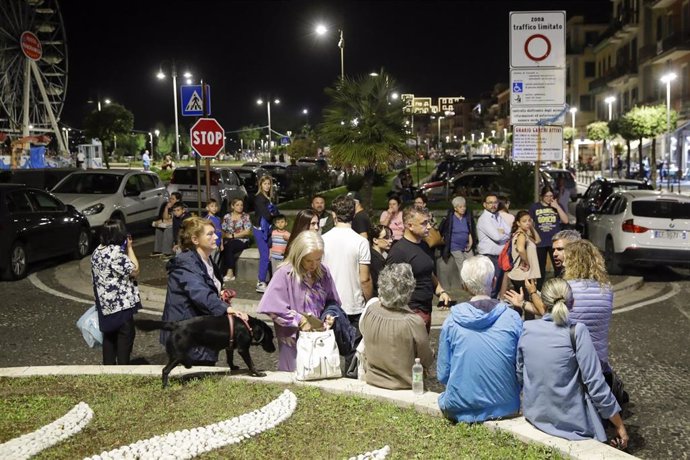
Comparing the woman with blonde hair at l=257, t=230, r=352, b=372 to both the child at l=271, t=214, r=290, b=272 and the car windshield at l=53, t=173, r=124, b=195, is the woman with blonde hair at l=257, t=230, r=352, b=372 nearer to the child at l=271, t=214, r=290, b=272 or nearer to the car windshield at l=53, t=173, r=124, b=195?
the child at l=271, t=214, r=290, b=272

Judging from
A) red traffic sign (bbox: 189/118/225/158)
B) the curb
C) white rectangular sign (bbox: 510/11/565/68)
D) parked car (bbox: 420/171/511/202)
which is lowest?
the curb

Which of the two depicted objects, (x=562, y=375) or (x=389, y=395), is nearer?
(x=562, y=375)

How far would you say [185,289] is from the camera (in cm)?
599

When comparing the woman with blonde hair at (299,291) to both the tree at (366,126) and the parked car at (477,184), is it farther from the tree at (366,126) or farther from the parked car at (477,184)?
the parked car at (477,184)

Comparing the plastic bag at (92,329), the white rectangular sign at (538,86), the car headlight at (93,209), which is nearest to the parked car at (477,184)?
the car headlight at (93,209)

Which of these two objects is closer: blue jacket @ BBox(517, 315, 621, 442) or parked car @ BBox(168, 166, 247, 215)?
blue jacket @ BBox(517, 315, 621, 442)

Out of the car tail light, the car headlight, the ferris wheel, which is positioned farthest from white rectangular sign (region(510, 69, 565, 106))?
the ferris wheel

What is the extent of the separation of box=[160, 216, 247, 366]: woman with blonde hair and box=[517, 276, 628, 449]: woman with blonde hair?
87.6 inches

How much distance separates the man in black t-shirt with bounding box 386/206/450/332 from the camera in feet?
21.4

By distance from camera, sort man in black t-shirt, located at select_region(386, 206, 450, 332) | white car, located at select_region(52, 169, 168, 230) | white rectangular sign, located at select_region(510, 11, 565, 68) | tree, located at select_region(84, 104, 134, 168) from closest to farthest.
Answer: man in black t-shirt, located at select_region(386, 206, 450, 332) < white rectangular sign, located at select_region(510, 11, 565, 68) < white car, located at select_region(52, 169, 168, 230) < tree, located at select_region(84, 104, 134, 168)

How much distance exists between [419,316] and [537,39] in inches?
320

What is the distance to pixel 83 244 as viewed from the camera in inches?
631

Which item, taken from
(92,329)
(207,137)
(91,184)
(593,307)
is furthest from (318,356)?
(91,184)

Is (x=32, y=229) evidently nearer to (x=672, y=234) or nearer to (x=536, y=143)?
(x=536, y=143)
